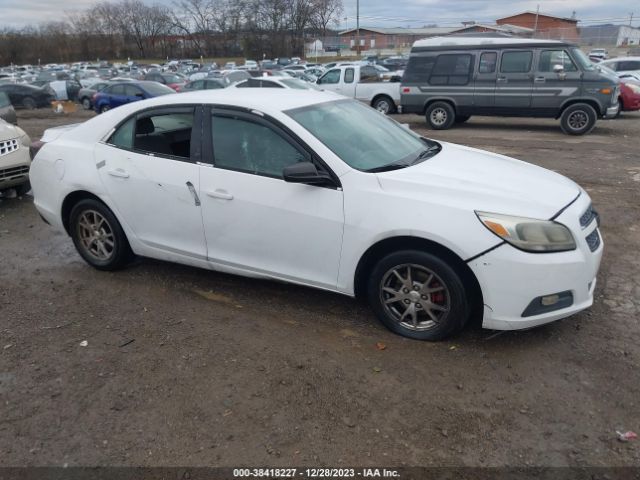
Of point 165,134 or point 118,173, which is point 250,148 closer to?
point 165,134

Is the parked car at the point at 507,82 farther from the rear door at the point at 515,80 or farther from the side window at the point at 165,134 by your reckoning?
the side window at the point at 165,134

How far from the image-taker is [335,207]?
346cm

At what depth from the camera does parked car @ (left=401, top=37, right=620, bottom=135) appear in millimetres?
12312

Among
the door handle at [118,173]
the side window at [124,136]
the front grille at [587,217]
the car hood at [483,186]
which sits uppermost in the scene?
the side window at [124,136]

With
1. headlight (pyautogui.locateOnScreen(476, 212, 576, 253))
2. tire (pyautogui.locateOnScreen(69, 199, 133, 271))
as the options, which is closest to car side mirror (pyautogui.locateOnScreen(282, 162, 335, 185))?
headlight (pyautogui.locateOnScreen(476, 212, 576, 253))

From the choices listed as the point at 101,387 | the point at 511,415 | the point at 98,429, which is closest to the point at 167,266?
the point at 101,387

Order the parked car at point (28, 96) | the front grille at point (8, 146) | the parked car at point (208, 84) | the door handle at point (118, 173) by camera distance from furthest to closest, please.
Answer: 1. the parked car at point (28, 96)
2. the parked car at point (208, 84)
3. the front grille at point (8, 146)
4. the door handle at point (118, 173)

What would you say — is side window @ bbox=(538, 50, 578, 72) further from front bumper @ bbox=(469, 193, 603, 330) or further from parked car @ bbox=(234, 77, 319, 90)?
front bumper @ bbox=(469, 193, 603, 330)

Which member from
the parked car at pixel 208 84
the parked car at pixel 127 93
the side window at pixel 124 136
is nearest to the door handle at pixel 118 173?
the side window at pixel 124 136

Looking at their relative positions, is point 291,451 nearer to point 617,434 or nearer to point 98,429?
point 98,429

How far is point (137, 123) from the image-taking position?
14.4 feet

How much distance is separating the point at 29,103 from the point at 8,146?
71.0 ft

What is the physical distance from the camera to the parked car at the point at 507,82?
40.4 ft

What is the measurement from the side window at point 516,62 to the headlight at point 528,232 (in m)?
11.1
